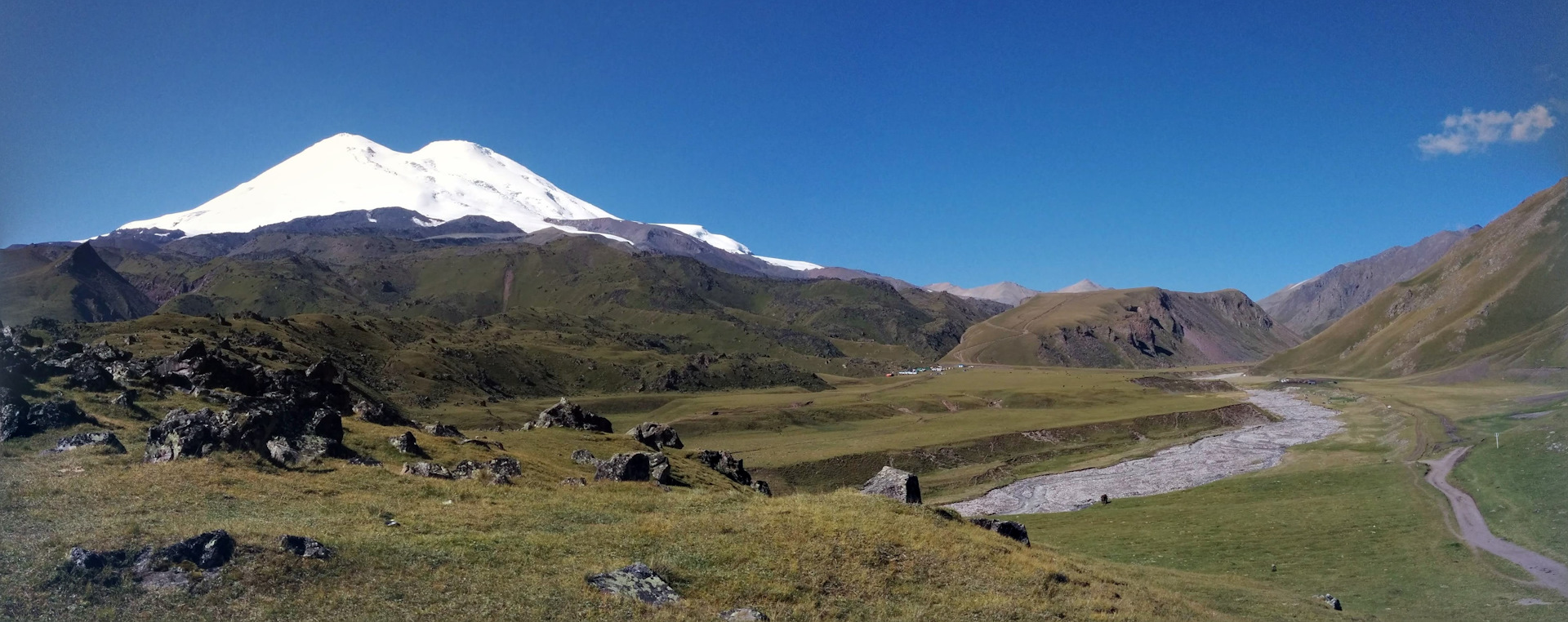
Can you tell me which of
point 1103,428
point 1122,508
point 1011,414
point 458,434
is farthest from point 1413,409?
point 458,434

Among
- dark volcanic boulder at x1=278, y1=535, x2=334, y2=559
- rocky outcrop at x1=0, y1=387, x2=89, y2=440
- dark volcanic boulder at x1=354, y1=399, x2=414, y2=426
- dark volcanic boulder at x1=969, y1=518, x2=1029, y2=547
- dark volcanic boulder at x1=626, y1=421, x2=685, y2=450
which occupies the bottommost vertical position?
dark volcanic boulder at x1=969, y1=518, x2=1029, y2=547

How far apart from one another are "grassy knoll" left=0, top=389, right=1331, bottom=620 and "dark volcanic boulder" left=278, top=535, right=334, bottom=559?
1.39ft

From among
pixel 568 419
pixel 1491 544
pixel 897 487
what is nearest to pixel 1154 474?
pixel 1491 544

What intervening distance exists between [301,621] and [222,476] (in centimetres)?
1780

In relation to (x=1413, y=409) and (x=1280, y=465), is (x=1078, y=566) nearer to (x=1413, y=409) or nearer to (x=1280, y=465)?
(x=1280, y=465)

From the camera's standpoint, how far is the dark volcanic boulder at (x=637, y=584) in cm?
2478

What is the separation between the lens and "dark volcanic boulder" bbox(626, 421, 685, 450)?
235ft

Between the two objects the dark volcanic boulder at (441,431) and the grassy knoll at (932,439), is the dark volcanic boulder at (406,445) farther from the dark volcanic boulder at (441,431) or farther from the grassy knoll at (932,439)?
the grassy knoll at (932,439)

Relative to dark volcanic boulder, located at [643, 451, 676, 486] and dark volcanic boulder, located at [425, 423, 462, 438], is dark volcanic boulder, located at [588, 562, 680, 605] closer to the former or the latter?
dark volcanic boulder, located at [643, 451, 676, 486]

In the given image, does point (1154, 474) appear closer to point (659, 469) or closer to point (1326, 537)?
point (1326, 537)

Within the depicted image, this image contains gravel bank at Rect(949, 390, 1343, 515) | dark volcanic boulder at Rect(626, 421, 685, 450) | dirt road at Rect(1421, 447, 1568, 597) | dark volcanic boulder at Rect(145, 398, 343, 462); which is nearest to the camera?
dark volcanic boulder at Rect(145, 398, 343, 462)

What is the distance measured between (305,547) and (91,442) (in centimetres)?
2083

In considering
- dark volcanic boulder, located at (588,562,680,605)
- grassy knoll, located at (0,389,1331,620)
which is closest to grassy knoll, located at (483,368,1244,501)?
grassy knoll, located at (0,389,1331,620)

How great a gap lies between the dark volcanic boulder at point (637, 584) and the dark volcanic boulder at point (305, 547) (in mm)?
8201
